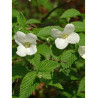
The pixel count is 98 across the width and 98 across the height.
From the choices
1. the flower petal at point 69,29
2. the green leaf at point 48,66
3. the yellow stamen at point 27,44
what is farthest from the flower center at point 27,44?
the flower petal at point 69,29

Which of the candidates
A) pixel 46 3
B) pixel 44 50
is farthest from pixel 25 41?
pixel 46 3

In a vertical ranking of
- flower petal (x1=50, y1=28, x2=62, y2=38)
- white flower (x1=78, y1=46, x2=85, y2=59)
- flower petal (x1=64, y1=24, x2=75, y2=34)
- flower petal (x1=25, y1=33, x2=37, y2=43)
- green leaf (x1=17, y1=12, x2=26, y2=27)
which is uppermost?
green leaf (x1=17, y1=12, x2=26, y2=27)

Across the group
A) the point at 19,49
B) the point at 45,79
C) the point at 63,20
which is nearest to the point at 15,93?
the point at 45,79

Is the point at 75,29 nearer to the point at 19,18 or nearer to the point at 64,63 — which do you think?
the point at 64,63

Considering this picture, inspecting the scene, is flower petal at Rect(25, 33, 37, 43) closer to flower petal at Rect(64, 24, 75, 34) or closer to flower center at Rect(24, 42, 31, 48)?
flower center at Rect(24, 42, 31, 48)

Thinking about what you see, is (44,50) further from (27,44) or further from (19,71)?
(19,71)

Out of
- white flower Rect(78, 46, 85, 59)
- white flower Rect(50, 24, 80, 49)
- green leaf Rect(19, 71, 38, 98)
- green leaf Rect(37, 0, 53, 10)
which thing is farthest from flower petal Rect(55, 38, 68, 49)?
green leaf Rect(37, 0, 53, 10)

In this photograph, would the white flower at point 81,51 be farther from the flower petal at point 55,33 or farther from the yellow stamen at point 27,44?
the yellow stamen at point 27,44
